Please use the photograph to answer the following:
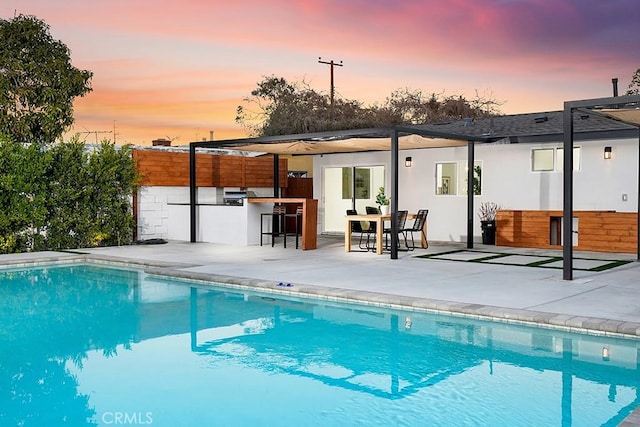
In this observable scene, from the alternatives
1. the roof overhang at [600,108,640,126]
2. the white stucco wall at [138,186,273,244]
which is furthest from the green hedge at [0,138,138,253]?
the roof overhang at [600,108,640,126]

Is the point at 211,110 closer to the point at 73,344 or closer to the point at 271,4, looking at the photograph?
the point at 271,4

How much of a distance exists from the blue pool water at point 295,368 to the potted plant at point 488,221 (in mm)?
7985

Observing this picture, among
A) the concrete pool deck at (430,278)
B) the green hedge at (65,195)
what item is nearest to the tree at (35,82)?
the green hedge at (65,195)

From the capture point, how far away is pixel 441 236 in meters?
16.4

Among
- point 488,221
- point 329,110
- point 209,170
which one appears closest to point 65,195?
point 209,170

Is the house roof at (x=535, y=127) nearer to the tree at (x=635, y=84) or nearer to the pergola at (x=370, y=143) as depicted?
the pergola at (x=370, y=143)

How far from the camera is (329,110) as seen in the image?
1502 inches

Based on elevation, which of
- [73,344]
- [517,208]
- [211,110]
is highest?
[211,110]

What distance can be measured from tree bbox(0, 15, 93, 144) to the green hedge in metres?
10.7

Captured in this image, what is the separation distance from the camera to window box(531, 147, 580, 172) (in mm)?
14258

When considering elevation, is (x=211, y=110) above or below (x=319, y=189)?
above

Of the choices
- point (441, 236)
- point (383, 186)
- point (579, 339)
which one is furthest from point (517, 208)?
point (579, 339)

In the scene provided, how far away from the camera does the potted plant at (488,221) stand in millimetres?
15258

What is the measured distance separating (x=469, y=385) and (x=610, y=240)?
32.2 feet
